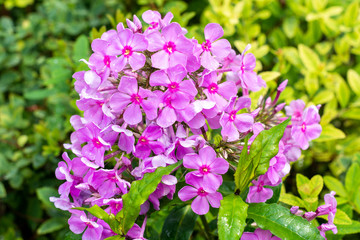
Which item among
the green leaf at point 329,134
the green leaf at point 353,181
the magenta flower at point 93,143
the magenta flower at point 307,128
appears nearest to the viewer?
the magenta flower at point 93,143

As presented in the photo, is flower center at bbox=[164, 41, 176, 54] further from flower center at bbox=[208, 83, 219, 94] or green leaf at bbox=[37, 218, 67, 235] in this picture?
green leaf at bbox=[37, 218, 67, 235]

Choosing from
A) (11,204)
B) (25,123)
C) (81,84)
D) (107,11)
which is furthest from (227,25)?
(11,204)

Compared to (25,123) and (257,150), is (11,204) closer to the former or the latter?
(25,123)

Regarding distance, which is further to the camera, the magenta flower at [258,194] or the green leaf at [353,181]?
the green leaf at [353,181]

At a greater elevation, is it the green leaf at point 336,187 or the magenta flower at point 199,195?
the magenta flower at point 199,195

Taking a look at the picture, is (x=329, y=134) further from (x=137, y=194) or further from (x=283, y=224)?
(x=137, y=194)

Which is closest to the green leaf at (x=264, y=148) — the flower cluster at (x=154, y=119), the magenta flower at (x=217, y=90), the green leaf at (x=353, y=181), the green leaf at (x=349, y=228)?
the flower cluster at (x=154, y=119)

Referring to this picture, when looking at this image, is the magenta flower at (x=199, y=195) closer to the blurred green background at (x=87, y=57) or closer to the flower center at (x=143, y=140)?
the flower center at (x=143, y=140)
